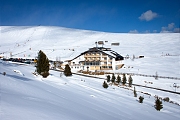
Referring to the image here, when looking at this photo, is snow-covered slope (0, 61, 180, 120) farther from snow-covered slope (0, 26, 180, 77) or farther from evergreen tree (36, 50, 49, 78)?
snow-covered slope (0, 26, 180, 77)

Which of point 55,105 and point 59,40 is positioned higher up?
point 59,40

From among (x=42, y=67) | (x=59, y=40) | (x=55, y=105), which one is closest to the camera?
(x=55, y=105)

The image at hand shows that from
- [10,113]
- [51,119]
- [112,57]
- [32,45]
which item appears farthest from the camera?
[32,45]

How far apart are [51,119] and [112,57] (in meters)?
59.6

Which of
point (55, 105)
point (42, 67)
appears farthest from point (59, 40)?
point (55, 105)

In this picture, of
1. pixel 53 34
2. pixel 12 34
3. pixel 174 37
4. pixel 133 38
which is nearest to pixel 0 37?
pixel 12 34

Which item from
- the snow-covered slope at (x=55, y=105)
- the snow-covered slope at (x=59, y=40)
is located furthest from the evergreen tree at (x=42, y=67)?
the snow-covered slope at (x=59, y=40)

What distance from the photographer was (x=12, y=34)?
185 metres

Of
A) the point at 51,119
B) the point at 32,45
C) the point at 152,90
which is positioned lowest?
the point at 152,90

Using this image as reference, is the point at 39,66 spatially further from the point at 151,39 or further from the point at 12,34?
the point at 12,34

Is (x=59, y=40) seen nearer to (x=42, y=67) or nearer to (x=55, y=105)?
(x=42, y=67)

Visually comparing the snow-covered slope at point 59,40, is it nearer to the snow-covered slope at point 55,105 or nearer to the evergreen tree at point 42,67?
the evergreen tree at point 42,67

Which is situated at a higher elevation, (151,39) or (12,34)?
(12,34)

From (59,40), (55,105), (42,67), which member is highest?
(59,40)
